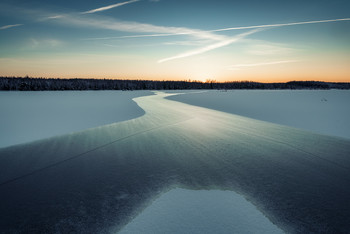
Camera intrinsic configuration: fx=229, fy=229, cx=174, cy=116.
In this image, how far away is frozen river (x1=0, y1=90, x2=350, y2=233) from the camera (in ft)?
11.1

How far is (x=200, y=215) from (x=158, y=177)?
5.30 ft

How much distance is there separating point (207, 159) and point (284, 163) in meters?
1.90

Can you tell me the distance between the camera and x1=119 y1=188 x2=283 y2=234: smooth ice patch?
309cm

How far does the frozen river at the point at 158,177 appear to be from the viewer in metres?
3.39

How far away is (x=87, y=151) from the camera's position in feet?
22.2

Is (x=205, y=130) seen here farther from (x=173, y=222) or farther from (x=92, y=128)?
(x=173, y=222)

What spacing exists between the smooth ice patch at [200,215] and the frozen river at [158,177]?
15 centimetres

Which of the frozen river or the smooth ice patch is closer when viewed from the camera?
the smooth ice patch

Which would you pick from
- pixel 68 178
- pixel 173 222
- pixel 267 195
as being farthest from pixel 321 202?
pixel 68 178

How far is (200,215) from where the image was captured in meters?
3.46

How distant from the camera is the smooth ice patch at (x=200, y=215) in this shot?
3.09 m

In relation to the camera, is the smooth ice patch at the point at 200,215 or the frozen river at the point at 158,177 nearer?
the smooth ice patch at the point at 200,215

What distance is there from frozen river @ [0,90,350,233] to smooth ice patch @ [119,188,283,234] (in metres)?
0.15

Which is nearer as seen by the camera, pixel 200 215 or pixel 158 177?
pixel 200 215
